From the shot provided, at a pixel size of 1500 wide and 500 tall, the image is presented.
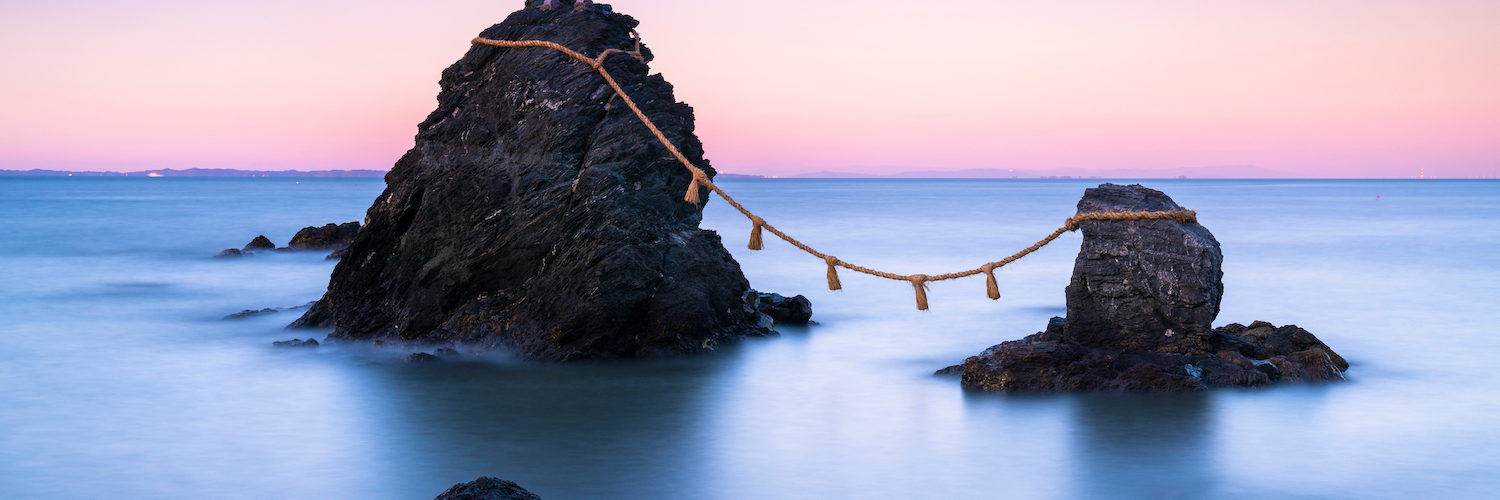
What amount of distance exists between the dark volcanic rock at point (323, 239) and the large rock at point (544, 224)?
43.7 feet

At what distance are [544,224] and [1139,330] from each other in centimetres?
508

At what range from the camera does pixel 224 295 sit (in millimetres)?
16578

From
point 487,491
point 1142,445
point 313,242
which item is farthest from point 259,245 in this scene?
point 487,491

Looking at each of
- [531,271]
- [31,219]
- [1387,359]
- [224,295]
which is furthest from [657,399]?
[31,219]

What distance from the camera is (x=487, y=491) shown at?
5.44m

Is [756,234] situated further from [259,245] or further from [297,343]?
[259,245]

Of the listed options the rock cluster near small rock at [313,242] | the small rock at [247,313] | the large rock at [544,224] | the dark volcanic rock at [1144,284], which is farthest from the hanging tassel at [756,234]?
the rock cluster near small rock at [313,242]

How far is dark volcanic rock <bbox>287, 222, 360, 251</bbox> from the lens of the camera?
24.5 metres

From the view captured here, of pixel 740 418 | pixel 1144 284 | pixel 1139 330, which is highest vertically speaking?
pixel 1144 284

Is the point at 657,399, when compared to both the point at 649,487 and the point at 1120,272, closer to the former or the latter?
the point at 649,487

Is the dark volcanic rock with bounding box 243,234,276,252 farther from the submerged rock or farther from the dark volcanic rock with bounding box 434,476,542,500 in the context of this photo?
the dark volcanic rock with bounding box 434,476,542,500

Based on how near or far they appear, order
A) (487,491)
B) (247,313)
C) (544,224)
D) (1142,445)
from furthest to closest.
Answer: (247,313) < (544,224) < (1142,445) < (487,491)

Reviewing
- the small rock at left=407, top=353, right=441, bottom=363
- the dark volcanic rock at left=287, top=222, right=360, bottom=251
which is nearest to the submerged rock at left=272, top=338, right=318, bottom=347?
the small rock at left=407, top=353, right=441, bottom=363

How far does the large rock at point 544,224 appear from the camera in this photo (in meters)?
10.5
